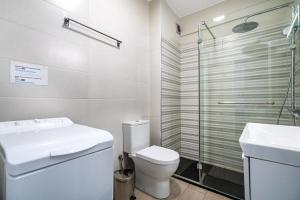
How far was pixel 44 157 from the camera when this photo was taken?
0.63 metres

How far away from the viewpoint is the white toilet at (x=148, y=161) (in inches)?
59.3

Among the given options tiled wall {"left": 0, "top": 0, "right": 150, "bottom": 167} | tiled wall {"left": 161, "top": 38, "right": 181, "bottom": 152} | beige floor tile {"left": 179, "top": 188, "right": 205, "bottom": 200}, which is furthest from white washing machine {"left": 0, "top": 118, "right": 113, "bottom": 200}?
tiled wall {"left": 161, "top": 38, "right": 181, "bottom": 152}

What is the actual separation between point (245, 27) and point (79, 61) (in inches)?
Result: 81.3

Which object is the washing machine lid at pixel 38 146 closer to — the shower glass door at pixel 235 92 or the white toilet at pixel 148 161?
the white toilet at pixel 148 161

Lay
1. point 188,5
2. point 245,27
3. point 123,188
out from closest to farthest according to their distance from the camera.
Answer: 1. point 123,188
2. point 245,27
3. point 188,5

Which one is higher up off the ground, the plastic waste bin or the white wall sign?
the white wall sign

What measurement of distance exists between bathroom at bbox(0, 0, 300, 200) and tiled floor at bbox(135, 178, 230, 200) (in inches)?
0.4

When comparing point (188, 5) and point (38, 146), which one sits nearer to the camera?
point (38, 146)

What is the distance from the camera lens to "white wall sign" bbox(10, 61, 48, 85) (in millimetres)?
1028

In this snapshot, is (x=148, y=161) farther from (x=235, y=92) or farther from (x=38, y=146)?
(x=235, y=92)

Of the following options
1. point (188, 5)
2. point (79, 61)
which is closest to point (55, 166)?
point (79, 61)

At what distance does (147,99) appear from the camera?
2.18 metres

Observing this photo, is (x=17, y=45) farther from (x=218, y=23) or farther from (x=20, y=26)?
(x=218, y=23)

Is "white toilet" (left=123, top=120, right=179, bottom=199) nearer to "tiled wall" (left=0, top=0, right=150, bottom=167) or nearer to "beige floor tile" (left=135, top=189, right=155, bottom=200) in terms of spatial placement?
"beige floor tile" (left=135, top=189, right=155, bottom=200)
